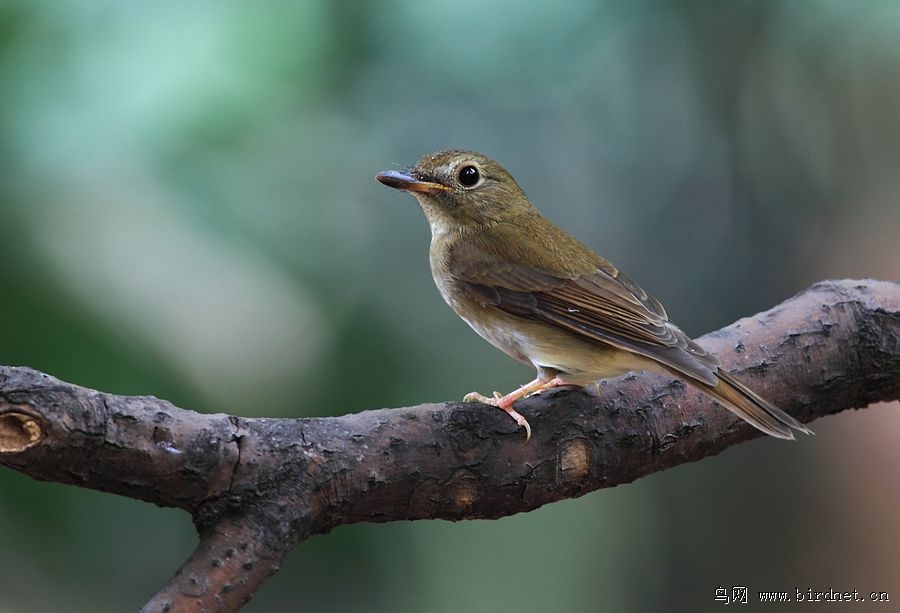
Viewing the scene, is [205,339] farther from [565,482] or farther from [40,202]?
[565,482]

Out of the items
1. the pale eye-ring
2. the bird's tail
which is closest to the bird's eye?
the pale eye-ring

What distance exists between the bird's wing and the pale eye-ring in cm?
33

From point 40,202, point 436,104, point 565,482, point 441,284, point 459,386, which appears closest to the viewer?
point 565,482

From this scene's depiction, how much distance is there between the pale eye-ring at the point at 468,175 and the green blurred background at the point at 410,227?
686mm

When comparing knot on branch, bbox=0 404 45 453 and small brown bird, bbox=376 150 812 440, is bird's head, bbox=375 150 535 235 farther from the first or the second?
knot on branch, bbox=0 404 45 453

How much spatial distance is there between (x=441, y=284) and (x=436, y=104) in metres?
1.31

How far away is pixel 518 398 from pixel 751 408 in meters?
0.54

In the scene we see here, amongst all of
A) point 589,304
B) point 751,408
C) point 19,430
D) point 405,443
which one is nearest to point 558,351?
point 589,304

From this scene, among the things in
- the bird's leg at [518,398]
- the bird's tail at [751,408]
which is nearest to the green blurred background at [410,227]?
the bird's leg at [518,398]

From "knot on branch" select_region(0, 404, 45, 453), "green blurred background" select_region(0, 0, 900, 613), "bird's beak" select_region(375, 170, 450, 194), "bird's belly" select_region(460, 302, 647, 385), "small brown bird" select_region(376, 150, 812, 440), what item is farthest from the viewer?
"green blurred background" select_region(0, 0, 900, 613)

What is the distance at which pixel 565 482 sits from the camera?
2330mm

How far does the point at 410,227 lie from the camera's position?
406cm

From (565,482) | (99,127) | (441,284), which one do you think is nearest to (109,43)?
(99,127)

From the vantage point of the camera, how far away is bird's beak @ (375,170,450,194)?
289cm
